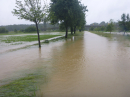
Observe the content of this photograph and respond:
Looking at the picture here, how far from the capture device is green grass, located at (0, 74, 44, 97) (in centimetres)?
367

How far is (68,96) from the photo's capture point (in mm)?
3684

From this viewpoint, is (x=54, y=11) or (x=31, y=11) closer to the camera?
(x=31, y=11)

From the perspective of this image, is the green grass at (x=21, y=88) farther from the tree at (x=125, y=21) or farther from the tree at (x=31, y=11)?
the tree at (x=125, y=21)

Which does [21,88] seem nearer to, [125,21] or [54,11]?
A: [54,11]

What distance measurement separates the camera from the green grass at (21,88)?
12.1ft

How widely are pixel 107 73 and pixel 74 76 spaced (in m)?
1.57

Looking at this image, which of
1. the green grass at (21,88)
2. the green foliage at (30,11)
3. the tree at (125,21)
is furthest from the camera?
the tree at (125,21)

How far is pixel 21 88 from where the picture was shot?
4.05 meters

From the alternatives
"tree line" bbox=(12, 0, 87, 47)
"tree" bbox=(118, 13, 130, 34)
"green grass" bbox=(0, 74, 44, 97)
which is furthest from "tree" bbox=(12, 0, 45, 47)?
"tree" bbox=(118, 13, 130, 34)

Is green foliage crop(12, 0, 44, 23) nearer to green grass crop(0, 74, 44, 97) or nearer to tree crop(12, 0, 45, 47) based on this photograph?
tree crop(12, 0, 45, 47)

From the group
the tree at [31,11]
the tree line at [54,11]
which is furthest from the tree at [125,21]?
the tree at [31,11]

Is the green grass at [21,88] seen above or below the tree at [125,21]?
below

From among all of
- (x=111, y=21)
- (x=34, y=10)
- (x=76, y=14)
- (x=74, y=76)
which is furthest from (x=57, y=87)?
(x=111, y=21)

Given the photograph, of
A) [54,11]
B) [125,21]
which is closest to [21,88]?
[54,11]
